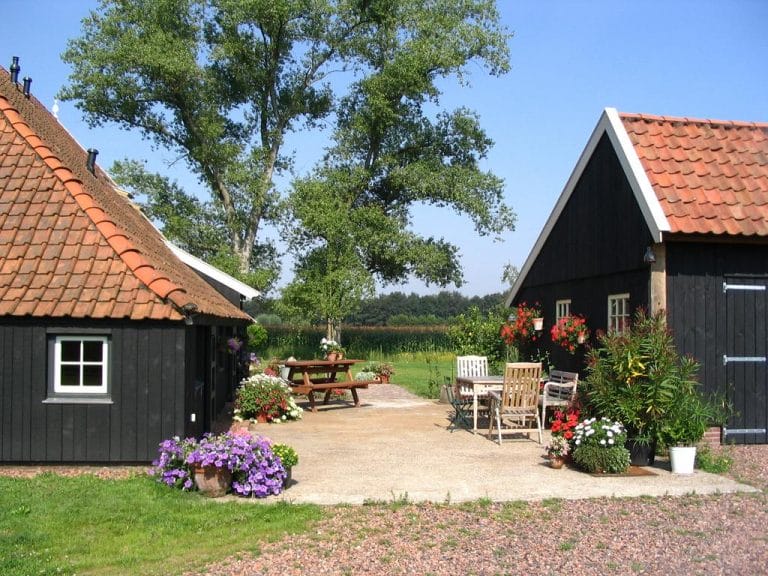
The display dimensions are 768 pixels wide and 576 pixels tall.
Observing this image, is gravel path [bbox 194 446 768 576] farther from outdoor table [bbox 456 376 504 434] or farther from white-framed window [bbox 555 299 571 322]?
white-framed window [bbox 555 299 571 322]

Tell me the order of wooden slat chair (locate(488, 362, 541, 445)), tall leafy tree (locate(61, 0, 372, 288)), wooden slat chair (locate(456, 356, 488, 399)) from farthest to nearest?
1. tall leafy tree (locate(61, 0, 372, 288))
2. wooden slat chair (locate(456, 356, 488, 399))
3. wooden slat chair (locate(488, 362, 541, 445))

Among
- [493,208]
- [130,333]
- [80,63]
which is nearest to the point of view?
[130,333]

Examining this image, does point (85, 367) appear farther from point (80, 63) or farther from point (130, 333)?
point (80, 63)

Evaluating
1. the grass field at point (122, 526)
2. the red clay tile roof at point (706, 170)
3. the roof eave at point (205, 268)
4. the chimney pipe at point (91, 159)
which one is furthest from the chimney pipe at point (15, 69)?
the red clay tile roof at point (706, 170)

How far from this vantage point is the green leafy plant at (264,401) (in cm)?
1459

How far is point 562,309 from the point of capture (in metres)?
15.8

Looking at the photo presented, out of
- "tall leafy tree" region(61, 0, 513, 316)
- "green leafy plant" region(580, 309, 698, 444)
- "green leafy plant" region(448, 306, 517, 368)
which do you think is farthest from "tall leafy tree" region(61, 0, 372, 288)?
"green leafy plant" region(580, 309, 698, 444)

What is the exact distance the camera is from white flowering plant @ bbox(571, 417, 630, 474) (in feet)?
31.1

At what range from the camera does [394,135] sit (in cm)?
3472

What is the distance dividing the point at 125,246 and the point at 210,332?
3566 mm

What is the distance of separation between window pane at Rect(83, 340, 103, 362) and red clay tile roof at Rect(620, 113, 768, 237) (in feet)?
25.8

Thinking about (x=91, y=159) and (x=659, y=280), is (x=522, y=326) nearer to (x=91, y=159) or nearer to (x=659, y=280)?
(x=659, y=280)

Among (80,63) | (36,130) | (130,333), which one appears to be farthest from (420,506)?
(80,63)

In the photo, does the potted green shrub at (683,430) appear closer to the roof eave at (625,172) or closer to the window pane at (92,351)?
the roof eave at (625,172)
